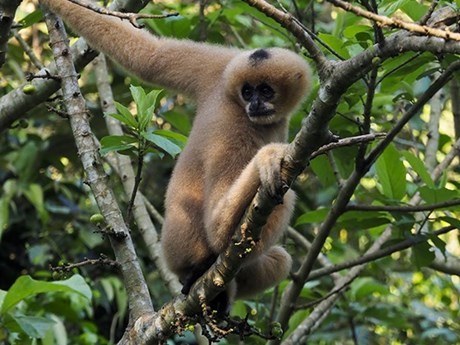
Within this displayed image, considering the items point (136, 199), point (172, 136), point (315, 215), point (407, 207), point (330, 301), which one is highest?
point (172, 136)

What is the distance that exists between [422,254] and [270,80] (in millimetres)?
1673

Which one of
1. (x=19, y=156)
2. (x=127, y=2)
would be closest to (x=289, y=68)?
(x=127, y=2)

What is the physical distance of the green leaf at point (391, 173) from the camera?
534 centimetres

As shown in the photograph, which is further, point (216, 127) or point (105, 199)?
point (216, 127)

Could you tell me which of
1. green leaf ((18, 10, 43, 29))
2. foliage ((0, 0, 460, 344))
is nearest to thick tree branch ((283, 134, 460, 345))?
foliage ((0, 0, 460, 344))

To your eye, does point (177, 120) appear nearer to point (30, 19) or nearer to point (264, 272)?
point (30, 19)

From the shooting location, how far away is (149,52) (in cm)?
571

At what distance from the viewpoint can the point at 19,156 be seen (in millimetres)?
8750

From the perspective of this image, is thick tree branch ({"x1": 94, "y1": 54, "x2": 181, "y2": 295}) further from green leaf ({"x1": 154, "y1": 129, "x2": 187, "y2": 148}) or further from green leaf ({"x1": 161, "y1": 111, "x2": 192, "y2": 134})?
green leaf ({"x1": 154, "y1": 129, "x2": 187, "y2": 148})

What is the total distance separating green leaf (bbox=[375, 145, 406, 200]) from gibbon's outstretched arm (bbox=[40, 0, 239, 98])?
1.37 metres

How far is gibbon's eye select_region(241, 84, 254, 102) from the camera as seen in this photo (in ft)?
17.5

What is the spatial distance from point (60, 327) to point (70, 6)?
2.90 m

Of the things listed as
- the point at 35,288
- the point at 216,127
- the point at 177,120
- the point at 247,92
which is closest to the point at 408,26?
the point at 216,127

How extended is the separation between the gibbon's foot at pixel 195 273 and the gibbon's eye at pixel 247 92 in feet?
4.02
